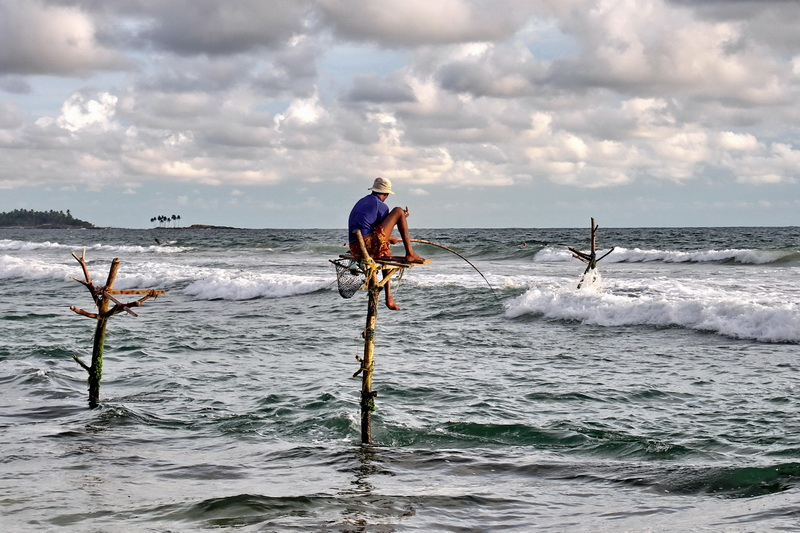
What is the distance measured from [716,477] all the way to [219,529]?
494 centimetres

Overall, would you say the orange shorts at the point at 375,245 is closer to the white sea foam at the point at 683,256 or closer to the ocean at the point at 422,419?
the ocean at the point at 422,419

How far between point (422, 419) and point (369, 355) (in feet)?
7.27

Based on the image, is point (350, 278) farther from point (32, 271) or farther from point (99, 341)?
point (32, 271)

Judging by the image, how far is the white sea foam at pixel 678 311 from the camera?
16.6 m

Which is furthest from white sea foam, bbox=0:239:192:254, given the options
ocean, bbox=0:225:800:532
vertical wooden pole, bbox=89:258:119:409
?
vertical wooden pole, bbox=89:258:119:409

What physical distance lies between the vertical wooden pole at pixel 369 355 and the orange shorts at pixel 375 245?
0.20m

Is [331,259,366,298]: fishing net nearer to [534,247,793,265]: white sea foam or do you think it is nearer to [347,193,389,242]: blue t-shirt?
[347,193,389,242]: blue t-shirt

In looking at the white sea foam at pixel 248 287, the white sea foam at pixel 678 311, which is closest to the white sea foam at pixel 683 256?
the white sea foam at pixel 678 311

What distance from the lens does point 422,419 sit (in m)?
11.2

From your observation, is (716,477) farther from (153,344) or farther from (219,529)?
(153,344)

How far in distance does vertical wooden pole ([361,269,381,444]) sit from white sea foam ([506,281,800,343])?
33.1ft

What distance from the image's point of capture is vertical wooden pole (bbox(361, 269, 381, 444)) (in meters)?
9.01

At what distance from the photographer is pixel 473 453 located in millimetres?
9453

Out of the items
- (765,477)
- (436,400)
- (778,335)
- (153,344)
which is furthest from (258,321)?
(765,477)
